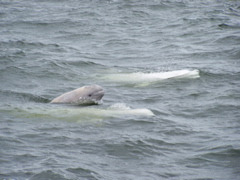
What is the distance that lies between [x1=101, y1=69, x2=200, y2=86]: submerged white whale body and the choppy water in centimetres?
9

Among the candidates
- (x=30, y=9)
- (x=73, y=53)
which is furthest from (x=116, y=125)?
(x=30, y=9)

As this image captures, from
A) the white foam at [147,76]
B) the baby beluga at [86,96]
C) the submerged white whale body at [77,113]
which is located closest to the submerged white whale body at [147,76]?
the white foam at [147,76]

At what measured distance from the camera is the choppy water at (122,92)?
8047 millimetres

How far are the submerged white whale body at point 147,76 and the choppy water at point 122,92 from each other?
9cm

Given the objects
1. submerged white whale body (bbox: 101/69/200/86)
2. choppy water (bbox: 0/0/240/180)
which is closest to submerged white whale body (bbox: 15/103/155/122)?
choppy water (bbox: 0/0/240/180)

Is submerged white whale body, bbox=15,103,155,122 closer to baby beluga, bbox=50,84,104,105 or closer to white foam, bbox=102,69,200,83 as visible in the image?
baby beluga, bbox=50,84,104,105

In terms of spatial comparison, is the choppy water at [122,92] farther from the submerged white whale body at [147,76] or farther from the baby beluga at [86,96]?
the baby beluga at [86,96]

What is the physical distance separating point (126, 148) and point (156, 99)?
3717 millimetres

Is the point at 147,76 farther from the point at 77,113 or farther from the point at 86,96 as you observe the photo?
the point at 77,113

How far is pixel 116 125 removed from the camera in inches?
393

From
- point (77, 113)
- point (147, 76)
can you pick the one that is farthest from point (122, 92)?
point (77, 113)

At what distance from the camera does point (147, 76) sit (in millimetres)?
14359

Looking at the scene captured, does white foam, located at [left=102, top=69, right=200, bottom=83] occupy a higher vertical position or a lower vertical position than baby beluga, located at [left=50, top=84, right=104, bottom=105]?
lower

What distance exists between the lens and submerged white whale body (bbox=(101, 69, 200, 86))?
45.8ft
